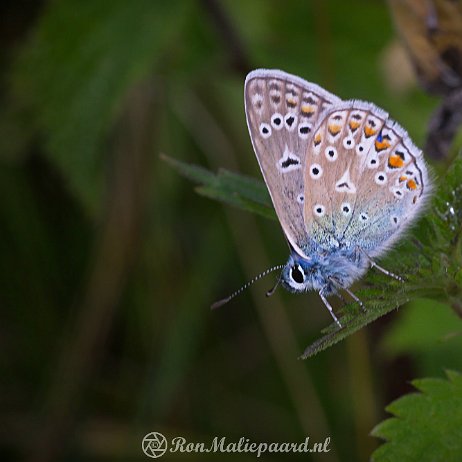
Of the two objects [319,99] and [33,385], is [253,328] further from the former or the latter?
[319,99]

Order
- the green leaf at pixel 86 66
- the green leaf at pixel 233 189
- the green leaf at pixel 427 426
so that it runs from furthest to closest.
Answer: the green leaf at pixel 86 66
the green leaf at pixel 233 189
the green leaf at pixel 427 426

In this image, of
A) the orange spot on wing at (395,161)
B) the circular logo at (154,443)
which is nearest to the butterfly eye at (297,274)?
the orange spot on wing at (395,161)

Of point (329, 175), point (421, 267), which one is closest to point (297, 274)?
point (329, 175)

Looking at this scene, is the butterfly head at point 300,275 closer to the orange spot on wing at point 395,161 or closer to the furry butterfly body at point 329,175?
the furry butterfly body at point 329,175

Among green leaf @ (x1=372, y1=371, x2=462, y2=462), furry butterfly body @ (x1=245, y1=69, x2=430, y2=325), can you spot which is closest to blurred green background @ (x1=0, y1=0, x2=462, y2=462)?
furry butterfly body @ (x1=245, y1=69, x2=430, y2=325)

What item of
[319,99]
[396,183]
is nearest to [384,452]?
[396,183]
